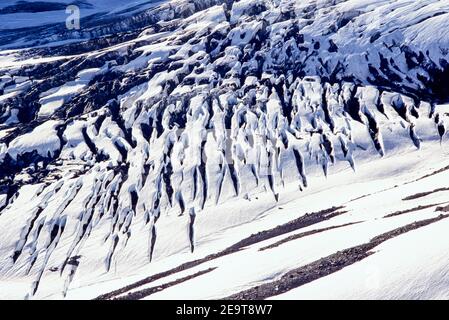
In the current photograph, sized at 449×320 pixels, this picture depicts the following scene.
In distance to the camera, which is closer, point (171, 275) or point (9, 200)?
point (171, 275)

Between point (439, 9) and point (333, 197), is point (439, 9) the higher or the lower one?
the higher one

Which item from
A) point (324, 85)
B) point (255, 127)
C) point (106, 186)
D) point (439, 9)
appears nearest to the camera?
point (106, 186)

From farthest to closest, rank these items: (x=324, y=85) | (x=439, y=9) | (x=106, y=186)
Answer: (x=439, y=9), (x=324, y=85), (x=106, y=186)
